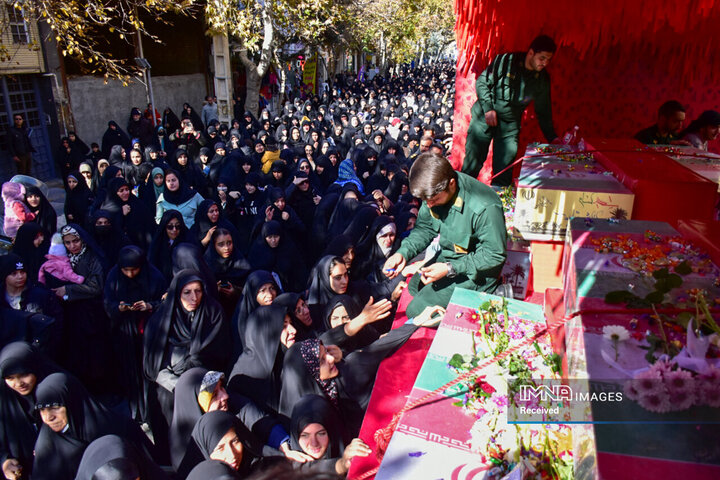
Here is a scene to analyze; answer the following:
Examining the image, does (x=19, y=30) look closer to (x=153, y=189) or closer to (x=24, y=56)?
(x=24, y=56)

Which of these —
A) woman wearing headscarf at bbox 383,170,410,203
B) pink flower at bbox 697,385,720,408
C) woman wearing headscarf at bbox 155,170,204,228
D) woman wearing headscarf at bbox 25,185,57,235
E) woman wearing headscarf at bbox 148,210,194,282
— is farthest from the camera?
woman wearing headscarf at bbox 383,170,410,203

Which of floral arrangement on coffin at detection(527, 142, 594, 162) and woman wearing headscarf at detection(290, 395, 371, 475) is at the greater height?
floral arrangement on coffin at detection(527, 142, 594, 162)

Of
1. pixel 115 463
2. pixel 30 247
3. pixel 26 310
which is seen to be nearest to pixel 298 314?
pixel 115 463

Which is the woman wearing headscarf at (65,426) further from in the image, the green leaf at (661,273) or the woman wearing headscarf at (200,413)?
the green leaf at (661,273)

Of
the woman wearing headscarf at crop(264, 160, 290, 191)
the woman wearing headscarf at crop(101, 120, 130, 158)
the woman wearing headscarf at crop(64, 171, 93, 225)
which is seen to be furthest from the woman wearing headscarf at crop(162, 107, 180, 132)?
the woman wearing headscarf at crop(264, 160, 290, 191)

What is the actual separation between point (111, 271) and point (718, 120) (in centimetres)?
532

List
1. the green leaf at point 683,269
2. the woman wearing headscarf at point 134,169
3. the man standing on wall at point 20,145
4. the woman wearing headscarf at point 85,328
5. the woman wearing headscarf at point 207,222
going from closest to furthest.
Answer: the green leaf at point 683,269 → the woman wearing headscarf at point 85,328 → the woman wearing headscarf at point 207,222 → the woman wearing headscarf at point 134,169 → the man standing on wall at point 20,145

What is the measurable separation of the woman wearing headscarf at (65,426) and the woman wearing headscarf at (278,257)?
2359 millimetres

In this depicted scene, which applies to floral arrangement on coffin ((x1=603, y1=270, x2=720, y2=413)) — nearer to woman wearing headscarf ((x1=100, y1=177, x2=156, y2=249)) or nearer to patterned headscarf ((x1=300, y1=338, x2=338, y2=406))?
patterned headscarf ((x1=300, y1=338, x2=338, y2=406))

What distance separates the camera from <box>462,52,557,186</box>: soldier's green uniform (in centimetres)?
427

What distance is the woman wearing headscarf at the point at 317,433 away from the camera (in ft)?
9.02

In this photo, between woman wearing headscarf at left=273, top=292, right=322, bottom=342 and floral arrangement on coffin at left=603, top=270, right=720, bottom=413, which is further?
woman wearing headscarf at left=273, top=292, right=322, bottom=342

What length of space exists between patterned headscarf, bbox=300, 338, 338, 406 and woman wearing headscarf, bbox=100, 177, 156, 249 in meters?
3.85

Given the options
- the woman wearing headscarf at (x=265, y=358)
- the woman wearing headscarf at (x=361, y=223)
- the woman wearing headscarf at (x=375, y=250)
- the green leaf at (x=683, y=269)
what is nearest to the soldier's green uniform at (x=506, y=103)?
the woman wearing headscarf at (x=375, y=250)
